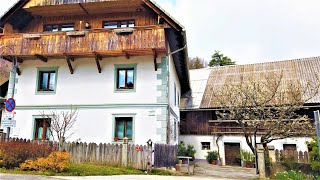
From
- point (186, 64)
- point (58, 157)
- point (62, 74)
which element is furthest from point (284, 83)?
point (58, 157)

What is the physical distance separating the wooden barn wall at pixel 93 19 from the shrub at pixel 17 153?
8.91 meters

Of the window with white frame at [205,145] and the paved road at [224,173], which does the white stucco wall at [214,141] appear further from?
the paved road at [224,173]

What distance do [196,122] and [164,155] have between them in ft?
40.2

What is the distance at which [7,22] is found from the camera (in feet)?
55.5

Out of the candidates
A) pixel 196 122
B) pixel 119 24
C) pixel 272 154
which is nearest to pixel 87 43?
pixel 119 24

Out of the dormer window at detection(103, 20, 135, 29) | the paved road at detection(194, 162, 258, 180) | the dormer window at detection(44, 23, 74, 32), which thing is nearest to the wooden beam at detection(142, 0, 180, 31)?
the dormer window at detection(103, 20, 135, 29)

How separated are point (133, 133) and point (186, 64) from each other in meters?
7.53

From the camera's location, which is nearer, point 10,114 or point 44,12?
point 10,114

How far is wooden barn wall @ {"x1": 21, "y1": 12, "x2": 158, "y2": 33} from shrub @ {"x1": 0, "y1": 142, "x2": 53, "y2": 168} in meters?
8.91

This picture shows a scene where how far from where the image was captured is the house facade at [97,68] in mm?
14656

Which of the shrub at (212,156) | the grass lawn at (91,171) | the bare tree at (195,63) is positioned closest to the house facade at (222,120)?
the shrub at (212,156)

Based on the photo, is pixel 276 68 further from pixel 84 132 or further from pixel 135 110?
pixel 84 132

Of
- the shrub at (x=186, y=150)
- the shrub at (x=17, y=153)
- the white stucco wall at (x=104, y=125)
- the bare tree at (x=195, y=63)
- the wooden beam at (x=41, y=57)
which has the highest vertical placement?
the bare tree at (x=195, y=63)

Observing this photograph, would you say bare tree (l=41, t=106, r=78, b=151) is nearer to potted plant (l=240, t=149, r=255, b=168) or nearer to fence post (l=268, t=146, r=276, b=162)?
fence post (l=268, t=146, r=276, b=162)
